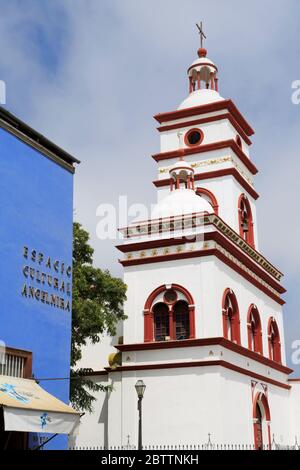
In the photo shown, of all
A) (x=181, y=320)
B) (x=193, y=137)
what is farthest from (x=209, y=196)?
(x=181, y=320)

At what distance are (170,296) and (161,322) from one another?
1076mm

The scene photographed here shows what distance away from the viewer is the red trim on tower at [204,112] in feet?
109

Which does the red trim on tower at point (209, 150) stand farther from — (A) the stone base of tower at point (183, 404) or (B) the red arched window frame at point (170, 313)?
(A) the stone base of tower at point (183, 404)

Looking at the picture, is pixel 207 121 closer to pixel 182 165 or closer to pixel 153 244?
pixel 182 165

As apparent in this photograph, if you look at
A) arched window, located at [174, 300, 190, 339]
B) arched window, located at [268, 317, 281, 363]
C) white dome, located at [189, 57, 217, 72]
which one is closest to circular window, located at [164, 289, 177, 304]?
arched window, located at [174, 300, 190, 339]

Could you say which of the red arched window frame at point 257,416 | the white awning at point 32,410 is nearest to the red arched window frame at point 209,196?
the red arched window frame at point 257,416

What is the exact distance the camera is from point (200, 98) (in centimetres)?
3450

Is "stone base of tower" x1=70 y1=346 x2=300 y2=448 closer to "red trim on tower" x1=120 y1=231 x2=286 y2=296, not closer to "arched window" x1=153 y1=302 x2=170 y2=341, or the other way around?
"arched window" x1=153 y1=302 x2=170 y2=341

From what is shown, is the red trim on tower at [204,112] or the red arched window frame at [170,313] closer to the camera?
the red arched window frame at [170,313]

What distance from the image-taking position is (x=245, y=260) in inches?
1157

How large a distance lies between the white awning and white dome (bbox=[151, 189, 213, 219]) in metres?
12.8

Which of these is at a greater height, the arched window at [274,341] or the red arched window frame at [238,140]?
the red arched window frame at [238,140]

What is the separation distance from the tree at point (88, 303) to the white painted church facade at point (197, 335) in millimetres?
1571
